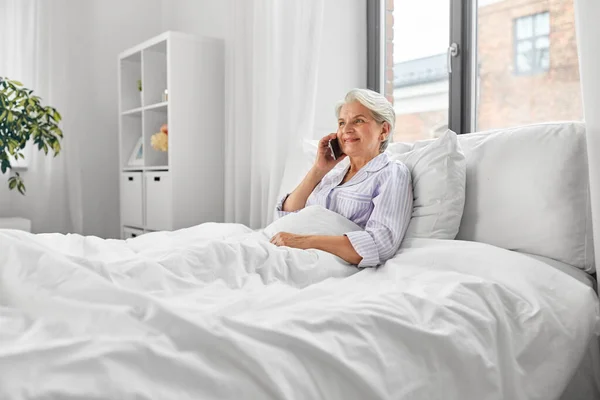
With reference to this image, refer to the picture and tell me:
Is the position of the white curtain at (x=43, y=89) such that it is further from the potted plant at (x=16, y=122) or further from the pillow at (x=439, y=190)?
the pillow at (x=439, y=190)

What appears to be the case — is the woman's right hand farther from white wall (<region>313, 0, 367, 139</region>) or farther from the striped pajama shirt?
white wall (<region>313, 0, 367, 139</region>)

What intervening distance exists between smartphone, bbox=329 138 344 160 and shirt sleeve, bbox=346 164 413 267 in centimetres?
39

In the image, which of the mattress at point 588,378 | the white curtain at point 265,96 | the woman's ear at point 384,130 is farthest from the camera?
the white curtain at point 265,96

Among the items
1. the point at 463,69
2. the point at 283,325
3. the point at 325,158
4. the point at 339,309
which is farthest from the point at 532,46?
the point at 283,325

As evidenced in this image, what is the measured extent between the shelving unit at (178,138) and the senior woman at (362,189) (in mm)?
1213

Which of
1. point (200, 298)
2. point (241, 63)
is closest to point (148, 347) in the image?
point (200, 298)

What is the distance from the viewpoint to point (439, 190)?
162cm

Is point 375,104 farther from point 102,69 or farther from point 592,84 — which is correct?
point 102,69

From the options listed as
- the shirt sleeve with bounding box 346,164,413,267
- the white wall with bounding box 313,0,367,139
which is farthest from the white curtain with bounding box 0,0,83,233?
the shirt sleeve with bounding box 346,164,413,267

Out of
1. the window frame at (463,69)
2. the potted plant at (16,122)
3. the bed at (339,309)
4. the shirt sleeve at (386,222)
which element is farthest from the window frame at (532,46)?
the potted plant at (16,122)

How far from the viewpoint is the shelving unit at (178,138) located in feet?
10.4

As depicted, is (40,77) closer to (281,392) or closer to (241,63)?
(241,63)

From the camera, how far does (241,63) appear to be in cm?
314

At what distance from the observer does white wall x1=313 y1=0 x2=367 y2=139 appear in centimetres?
298
